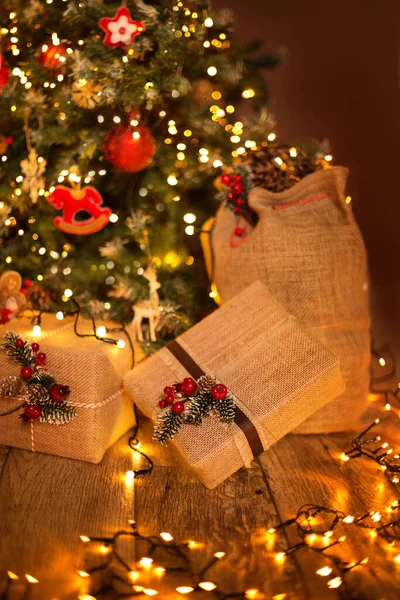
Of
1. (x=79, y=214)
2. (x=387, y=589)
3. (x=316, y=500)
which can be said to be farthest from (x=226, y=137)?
(x=387, y=589)

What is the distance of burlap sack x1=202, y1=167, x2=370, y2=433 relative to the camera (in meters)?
1.58

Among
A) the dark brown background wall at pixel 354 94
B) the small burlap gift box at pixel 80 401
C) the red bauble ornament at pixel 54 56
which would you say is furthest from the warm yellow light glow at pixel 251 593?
the red bauble ornament at pixel 54 56

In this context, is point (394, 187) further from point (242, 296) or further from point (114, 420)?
point (114, 420)

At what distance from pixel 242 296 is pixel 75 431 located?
19.6 inches

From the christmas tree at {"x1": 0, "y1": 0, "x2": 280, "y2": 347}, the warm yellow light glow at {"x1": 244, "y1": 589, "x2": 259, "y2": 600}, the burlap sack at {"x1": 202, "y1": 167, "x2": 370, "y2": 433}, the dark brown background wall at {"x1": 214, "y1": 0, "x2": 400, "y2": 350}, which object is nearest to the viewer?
the warm yellow light glow at {"x1": 244, "y1": 589, "x2": 259, "y2": 600}

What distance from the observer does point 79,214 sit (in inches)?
78.4

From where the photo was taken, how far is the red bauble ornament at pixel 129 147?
1.68 m

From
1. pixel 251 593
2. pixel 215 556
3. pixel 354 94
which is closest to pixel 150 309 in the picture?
pixel 215 556

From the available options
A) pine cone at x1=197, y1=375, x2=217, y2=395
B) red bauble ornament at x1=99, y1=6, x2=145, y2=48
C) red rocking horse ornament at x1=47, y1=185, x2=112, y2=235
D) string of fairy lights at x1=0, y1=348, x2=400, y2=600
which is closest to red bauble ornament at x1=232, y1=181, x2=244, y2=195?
red rocking horse ornament at x1=47, y1=185, x2=112, y2=235

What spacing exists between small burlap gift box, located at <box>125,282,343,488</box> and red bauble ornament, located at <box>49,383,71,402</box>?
5.4 inches

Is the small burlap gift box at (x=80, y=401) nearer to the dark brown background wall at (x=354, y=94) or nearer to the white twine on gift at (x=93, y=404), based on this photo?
the white twine on gift at (x=93, y=404)

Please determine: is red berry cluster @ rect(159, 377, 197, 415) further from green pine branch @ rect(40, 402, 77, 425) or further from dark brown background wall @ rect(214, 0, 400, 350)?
dark brown background wall @ rect(214, 0, 400, 350)

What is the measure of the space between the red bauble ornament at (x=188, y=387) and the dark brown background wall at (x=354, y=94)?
0.99 m

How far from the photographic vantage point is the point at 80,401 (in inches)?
56.2
